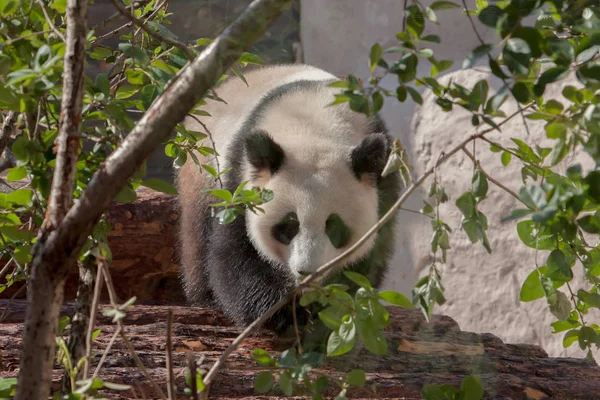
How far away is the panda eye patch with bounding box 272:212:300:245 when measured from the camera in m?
2.33

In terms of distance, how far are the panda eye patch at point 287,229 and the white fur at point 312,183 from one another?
Answer: 17mm

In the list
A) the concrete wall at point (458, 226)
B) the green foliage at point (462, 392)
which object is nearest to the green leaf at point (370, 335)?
the green foliage at point (462, 392)

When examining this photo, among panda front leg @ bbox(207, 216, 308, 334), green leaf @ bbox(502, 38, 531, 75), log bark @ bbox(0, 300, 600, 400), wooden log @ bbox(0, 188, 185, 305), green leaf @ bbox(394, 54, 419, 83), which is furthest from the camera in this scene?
wooden log @ bbox(0, 188, 185, 305)

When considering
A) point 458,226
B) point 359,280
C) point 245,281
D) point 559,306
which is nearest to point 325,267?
point 359,280

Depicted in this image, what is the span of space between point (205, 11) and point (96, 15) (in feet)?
2.42

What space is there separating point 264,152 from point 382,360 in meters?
0.78

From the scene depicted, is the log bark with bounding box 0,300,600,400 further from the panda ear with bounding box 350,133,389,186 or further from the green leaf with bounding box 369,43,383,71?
the green leaf with bounding box 369,43,383,71

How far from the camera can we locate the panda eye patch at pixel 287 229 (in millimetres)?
2332

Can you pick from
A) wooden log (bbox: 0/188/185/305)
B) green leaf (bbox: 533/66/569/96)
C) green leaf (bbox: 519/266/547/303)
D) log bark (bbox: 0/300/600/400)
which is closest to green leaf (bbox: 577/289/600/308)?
green leaf (bbox: 519/266/547/303)

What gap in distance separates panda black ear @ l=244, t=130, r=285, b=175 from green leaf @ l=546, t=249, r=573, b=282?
1.09m

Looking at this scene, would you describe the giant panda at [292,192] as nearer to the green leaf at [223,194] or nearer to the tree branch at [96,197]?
the green leaf at [223,194]

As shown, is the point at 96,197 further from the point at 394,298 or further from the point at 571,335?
the point at 571,335

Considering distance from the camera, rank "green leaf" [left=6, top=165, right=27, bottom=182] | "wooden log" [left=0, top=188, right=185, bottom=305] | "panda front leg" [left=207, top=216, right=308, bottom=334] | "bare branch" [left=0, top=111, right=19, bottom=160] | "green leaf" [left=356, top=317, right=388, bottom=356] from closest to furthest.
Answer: "green leaf" [left=356, top=317, right=388, bottom=356] < "green leaf" [left=6, top=165, right=27, bottom=182] < "bare branch" [left=0, top=111, right=19, bottom=160] < "panda front leg" [left=207, top=216, right=308, bottom=334] < "wooden log" [left=0, top=188, right=185, bottom=305]

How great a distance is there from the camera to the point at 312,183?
2328 millimetres
